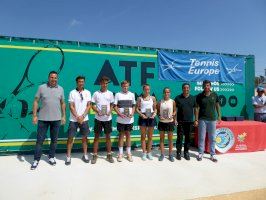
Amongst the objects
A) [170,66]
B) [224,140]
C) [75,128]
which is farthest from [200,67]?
[75,128]

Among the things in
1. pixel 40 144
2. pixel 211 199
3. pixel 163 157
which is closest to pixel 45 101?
pixel 40 144

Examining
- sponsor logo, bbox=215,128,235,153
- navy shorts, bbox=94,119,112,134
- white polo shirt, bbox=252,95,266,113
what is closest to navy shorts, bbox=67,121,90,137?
navy shorts, bbox=94,119,112,134

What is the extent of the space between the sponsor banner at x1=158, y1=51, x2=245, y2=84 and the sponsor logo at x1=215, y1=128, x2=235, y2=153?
1.92m

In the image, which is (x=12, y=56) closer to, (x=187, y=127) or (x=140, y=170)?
(x=140, y=170)

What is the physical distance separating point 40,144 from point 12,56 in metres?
2.40

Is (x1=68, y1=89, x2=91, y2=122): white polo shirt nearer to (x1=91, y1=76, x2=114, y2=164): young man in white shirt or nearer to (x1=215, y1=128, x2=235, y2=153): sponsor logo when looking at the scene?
(x1=91, y1=76, x2=114, y2=164): young man in white shirt

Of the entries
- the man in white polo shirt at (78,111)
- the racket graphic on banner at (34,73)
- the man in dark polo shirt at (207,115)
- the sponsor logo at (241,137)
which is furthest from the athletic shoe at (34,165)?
the sponsor logo at (241,137)

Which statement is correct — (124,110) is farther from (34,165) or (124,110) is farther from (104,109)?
(34,165)

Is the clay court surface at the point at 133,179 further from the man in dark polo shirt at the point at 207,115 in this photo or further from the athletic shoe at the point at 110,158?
the man in dark polo shirt at the point at 207,115

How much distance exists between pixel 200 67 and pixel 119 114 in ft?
12.0

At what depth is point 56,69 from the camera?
752 cm

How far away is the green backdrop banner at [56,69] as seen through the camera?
23.5 ft

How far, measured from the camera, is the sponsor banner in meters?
8.69

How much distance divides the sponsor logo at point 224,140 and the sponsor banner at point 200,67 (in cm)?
192
